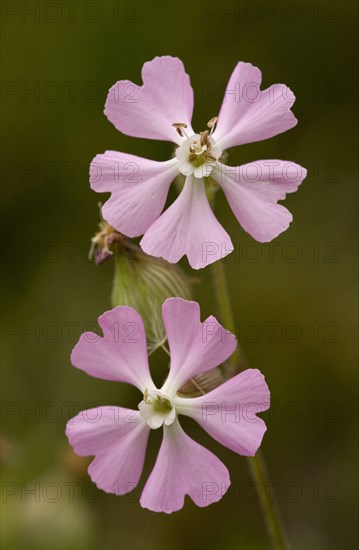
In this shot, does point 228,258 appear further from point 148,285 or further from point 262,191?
point 262,191

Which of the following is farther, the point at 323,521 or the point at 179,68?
the point at 323,521

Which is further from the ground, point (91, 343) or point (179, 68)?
point (179, 68)

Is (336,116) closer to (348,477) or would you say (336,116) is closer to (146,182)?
(348,477)

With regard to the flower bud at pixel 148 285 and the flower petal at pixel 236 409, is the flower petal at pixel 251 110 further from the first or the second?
the flower petal at pixel 236 409

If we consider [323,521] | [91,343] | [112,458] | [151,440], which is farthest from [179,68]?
[323,521]

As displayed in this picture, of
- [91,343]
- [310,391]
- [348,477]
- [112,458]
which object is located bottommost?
[348,477]
